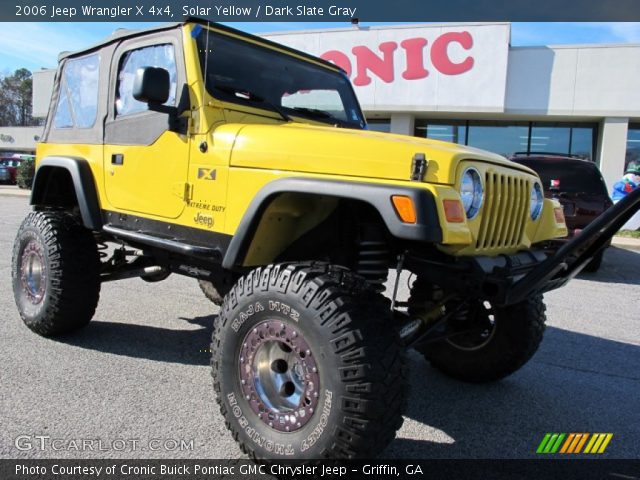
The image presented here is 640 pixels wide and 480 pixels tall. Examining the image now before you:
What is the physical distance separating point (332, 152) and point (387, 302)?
77cm

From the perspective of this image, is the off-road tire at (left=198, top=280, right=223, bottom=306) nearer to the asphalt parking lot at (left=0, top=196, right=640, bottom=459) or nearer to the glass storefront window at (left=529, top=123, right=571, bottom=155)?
the asphalt parking lot at (left=0, top=196, right=640, bottom=459)

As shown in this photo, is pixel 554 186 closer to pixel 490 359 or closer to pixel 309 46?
pixel 490 359

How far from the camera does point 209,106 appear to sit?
3105 mm

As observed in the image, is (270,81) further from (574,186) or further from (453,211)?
(574,186)

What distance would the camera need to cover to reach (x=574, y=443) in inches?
116

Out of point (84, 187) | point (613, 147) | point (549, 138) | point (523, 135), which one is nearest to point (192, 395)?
point (84, 187)

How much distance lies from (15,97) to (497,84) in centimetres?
7059

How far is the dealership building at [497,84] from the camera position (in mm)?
14914

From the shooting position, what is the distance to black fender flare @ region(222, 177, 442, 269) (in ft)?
7.09

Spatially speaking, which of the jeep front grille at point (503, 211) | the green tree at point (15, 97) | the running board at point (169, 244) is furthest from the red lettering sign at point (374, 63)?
the green tree at point (15, 97)

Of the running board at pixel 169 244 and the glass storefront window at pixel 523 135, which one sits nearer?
the running board at pixel 169 244

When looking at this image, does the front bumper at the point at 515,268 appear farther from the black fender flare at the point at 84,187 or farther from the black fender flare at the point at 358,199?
the black fender flare at the point at 84,187

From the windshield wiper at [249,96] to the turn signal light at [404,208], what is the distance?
55.0 inches

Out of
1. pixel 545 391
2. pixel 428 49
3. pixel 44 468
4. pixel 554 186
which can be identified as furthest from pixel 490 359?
pixel 428 49
